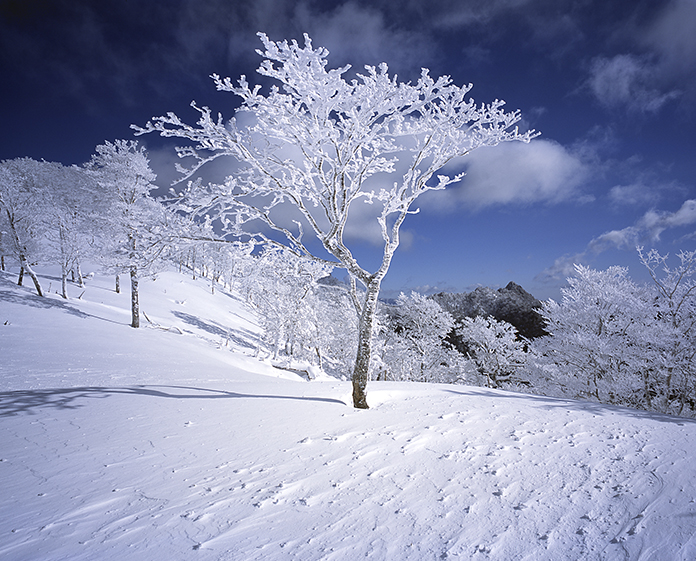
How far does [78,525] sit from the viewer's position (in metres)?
1.98

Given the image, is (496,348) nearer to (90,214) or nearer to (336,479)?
(336,479)

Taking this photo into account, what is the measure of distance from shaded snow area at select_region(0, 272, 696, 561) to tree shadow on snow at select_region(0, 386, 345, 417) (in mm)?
64

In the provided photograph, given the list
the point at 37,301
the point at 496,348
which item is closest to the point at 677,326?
the point at 496,348

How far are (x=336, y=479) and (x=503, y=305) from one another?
34.7 meters

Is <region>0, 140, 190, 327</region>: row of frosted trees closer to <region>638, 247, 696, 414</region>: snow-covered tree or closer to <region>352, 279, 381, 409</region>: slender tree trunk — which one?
<region>352, 279, 381, 409</region>: slender tree trunk

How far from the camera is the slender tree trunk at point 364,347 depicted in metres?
5.35

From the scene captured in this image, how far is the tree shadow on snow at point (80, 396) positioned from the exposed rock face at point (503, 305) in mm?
30327

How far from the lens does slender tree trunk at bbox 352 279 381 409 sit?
535 centimetres

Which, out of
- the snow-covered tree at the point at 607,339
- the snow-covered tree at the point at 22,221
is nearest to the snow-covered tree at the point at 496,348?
the snow-covered tree at the point at 607,339

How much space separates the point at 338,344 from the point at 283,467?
2321cm

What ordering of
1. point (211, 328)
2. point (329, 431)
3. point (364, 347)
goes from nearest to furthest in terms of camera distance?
point (329, 431), point (364, 347), point (211, 328)

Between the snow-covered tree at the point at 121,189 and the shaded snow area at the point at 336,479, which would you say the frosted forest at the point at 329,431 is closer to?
the shaded snow area at the point at 336,479

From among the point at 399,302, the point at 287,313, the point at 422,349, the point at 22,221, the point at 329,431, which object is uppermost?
the point at 22,221

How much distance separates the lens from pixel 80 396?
5332mm
